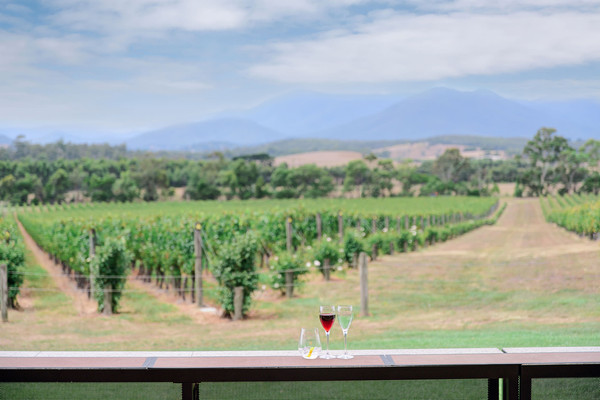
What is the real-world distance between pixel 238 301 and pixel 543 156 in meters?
5.82

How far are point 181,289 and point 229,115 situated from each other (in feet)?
15.4

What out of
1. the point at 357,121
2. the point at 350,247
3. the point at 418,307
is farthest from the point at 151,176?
the point at 418,307

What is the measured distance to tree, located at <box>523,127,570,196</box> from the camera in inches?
400

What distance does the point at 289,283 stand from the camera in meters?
7.90

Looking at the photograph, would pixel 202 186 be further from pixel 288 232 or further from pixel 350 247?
pixel 350 247

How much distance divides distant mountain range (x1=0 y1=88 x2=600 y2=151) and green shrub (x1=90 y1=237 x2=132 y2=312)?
4.32 metres

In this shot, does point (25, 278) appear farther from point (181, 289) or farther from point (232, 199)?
point (232, 199)

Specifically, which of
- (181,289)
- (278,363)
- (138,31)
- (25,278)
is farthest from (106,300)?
(278,363)

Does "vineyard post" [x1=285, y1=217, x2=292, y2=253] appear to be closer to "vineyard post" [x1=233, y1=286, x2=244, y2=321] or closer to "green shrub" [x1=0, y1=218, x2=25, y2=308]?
"vineyard post" [x1=233, y1=286, x2=244, y2=321]

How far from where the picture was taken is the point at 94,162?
37.9 ft

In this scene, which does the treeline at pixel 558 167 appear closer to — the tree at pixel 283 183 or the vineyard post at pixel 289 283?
the tree at pixel 283 183

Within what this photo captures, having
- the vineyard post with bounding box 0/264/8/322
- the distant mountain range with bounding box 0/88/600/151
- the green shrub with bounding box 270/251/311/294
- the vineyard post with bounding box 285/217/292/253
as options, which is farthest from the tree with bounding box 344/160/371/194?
the vineyard post with bounding box 0/264/8/322

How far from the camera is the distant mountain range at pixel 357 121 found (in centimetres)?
1077

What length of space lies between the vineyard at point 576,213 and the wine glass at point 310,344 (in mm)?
8697
